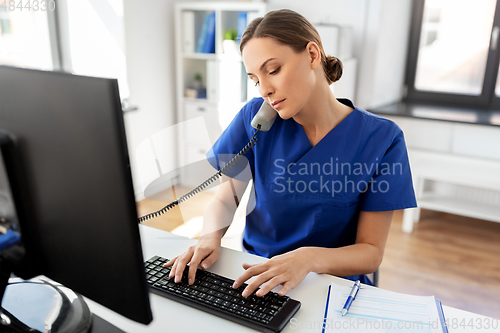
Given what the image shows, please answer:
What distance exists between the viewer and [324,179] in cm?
103

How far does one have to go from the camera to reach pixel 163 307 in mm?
753

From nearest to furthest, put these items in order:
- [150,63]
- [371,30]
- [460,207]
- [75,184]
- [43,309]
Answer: [75,184] → [43,309] → [460,207] → [371,30] → [150,63]

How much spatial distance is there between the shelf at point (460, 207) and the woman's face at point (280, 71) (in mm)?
2046

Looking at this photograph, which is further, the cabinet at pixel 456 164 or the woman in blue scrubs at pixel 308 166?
the cabinet at pixel 456 164

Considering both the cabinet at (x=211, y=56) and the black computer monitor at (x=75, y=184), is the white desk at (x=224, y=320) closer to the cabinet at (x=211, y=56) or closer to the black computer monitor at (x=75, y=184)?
the black computer monitor at (x=75, y=184)

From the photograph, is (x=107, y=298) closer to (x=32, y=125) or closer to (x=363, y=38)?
(x=32, y=125)

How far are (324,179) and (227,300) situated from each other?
1.38 ft

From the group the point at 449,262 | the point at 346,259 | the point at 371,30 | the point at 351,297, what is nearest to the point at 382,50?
the point at 371,30

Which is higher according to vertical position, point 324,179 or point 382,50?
point 382,50

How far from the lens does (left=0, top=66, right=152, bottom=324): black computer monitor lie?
45 centimetres

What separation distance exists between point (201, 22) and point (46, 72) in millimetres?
2963

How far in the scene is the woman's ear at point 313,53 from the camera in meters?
0.98

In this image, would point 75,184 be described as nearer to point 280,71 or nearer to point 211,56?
point 280,71

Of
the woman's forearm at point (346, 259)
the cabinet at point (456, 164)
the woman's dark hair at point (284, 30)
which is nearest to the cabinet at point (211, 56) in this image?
the cabinet at point (456, 164)
